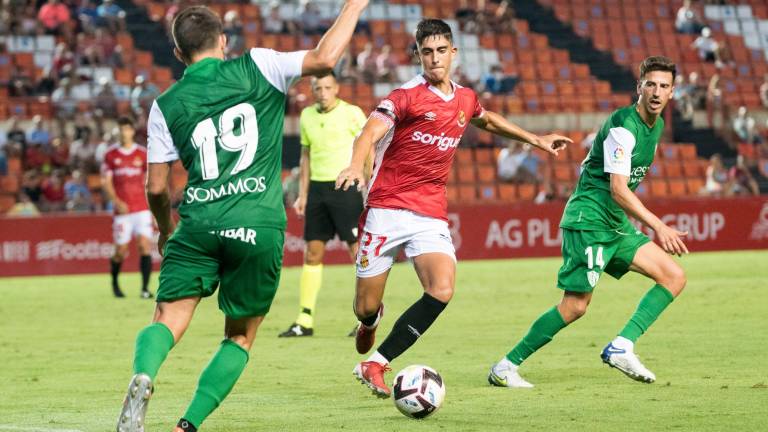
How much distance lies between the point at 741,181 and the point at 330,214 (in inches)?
659

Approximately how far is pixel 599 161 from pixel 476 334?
3706mm

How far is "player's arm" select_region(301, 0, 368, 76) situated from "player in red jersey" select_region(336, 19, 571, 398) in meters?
2.08

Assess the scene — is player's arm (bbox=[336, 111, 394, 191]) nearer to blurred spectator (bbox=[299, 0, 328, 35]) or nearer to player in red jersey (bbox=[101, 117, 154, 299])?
player in red jersey (bbox=[101, 117, 154, 299])

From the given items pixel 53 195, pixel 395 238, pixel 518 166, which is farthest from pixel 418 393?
pixel 518 166

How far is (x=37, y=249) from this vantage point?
23.5m

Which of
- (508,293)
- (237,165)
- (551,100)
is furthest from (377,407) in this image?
(551,100)

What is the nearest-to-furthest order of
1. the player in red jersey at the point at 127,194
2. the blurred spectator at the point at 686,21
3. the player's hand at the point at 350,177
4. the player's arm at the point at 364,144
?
the player's hand at the point at 350,177
the player's arm at the point at 364,144
the player in red jersey at the point at 127,194
the blurred spectator at the point at 686,21

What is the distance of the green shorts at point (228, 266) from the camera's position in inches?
245

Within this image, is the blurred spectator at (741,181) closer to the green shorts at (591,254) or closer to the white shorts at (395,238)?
the green shorts at (591,254)

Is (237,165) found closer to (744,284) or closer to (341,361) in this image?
(341,361)

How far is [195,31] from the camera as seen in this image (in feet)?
20.4

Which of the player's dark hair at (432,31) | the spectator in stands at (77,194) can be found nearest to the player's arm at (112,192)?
the spectator in stands at (77,194)

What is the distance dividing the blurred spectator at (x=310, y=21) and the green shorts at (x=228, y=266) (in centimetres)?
2400

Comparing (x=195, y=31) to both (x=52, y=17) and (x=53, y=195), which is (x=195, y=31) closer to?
(x=53, y=195)
